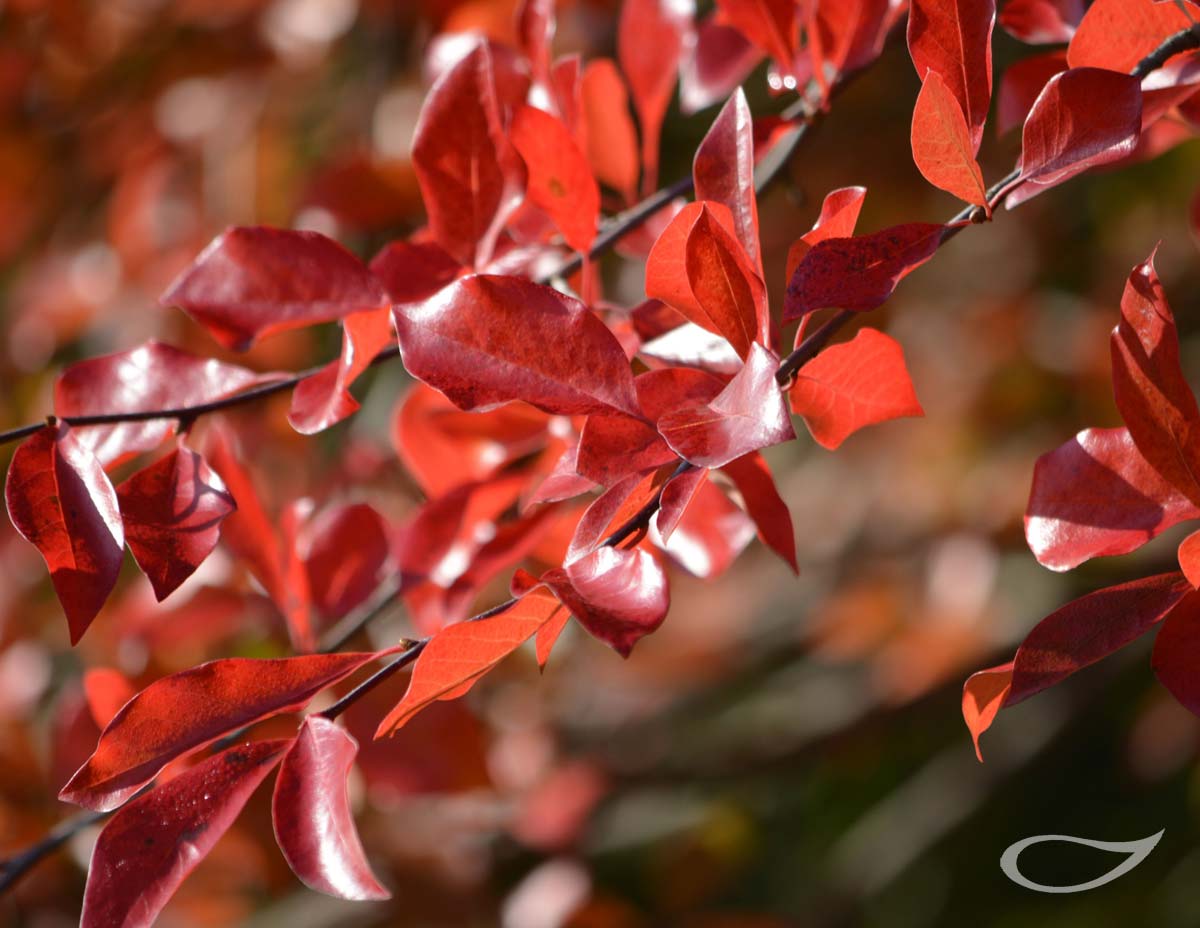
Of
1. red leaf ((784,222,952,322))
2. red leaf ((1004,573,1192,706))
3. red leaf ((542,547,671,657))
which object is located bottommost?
red leaf ((1004,573,1192,706))

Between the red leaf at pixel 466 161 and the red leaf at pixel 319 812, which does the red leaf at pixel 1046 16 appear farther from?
the red leaf at pixel 319 812

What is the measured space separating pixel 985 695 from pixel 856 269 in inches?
5.5

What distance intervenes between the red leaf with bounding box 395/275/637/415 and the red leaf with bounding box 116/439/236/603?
0.11 metres

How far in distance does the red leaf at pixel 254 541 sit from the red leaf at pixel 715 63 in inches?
12.6

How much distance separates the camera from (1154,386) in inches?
13.1

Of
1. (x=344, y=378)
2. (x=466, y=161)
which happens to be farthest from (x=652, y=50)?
(x=344, y=378)

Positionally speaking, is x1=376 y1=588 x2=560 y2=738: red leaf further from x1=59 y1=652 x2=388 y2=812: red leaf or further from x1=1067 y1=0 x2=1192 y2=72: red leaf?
x1=1067 y1=0 x2=1192 y2=72: red leaf

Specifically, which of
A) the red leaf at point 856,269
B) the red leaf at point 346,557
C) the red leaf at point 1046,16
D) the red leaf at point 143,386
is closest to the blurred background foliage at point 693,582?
the red leaf at point 346,557

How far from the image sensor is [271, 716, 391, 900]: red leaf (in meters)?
0.36

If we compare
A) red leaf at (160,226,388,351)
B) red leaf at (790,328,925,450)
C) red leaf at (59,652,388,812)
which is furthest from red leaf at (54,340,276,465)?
red leaf at (790,328,925,450)

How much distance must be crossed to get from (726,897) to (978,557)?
60 cm

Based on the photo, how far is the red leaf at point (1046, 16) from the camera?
18.5 inches

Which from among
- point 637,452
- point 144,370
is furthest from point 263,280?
point 637,452

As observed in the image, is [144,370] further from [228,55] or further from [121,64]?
[121,64]
